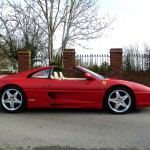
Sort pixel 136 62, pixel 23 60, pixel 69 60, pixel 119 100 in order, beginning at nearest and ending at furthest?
1. pixel 119 100
2. pixel 69 60
3. pixel 23 60
4. pixel 136 62

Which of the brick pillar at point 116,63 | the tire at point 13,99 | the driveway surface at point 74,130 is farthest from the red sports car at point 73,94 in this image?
the brick pillar at point 116,63

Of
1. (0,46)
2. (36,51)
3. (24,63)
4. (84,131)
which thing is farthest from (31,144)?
(0,46)

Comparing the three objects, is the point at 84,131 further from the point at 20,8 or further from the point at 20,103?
the point at 20,8

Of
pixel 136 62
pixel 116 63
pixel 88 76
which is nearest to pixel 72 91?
pixel 88 76

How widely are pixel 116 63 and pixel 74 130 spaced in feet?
22.8

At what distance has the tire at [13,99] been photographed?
7.80m

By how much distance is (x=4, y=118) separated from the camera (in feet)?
23.8

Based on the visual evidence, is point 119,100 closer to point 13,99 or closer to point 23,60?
point 13,99

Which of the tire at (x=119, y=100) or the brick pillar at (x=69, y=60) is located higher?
the brick pillar at (x=69, y=60)

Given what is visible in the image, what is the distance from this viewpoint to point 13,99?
7828mm

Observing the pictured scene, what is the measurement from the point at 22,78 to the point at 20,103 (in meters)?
0.67

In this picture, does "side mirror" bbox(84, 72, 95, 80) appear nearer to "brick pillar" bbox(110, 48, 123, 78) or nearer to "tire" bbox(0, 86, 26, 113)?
"tire" bbox(0, 86, 26, 113)

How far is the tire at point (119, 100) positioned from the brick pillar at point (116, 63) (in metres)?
4.82

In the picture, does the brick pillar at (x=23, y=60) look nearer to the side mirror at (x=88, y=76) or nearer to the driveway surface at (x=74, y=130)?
the driveway surface at (x=74, y=130)
